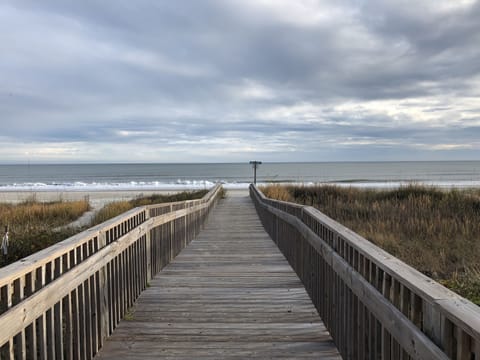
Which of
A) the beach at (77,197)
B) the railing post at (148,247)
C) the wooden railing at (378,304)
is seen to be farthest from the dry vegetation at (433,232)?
the beach at (77,197)

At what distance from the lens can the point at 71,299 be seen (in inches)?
106

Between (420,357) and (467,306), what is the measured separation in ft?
1.13

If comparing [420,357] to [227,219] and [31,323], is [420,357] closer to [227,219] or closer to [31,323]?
[31,323]

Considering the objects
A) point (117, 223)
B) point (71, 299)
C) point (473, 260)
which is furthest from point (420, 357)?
point (473, 260)

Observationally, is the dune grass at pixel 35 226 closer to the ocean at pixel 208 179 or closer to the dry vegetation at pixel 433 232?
the dry vegetation at pixel 433 232

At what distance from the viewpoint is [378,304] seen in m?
2.20

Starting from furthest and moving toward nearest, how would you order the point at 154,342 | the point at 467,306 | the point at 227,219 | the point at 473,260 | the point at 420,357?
the point at 227,219 < the point at 473,260 < the point at 154,342 < the point at 420,357 < the point at 467,306

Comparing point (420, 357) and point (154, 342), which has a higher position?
point (420, 357)

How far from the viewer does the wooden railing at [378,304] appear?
1504mm

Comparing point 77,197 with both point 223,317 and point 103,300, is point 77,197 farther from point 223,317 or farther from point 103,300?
point 103,300

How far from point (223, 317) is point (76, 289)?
5.39ft

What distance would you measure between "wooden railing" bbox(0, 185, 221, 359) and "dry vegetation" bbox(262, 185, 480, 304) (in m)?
4.02

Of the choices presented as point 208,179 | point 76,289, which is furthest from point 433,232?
point 208,179

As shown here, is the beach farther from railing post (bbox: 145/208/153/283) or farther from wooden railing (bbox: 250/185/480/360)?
wooden railing (bbox: 250/185/480/360)
